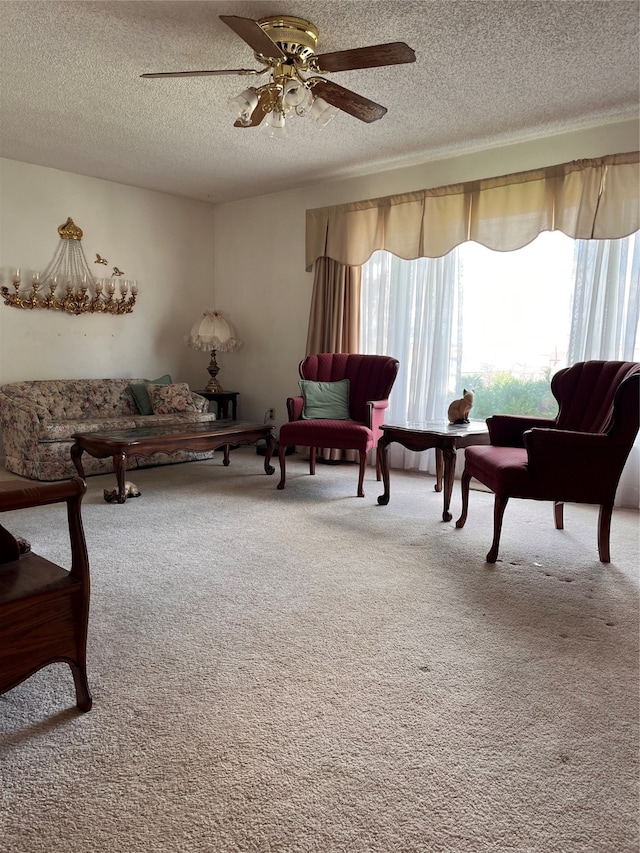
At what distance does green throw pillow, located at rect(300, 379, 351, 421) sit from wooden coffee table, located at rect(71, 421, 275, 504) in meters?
0.42

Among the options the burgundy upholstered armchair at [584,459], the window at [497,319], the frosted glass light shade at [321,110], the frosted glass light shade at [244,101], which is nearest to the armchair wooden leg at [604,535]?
the burgundy upholstered armchair at [584,459]

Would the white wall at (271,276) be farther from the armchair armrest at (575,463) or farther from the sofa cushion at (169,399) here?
the armchair armrest at (575,463)

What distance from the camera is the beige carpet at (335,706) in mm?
1326

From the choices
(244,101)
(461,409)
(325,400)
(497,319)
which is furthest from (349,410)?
(244,101)

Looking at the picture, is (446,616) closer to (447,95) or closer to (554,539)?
(554,539)

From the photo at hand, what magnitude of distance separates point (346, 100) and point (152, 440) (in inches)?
94.8

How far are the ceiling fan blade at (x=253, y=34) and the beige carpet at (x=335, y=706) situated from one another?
7.68 feet

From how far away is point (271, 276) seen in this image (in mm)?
6395

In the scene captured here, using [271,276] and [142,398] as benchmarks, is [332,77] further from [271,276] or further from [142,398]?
[142,398]

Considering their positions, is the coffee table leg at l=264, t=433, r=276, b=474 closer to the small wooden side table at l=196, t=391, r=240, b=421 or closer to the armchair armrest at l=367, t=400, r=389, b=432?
the armchair armrest at l=367, t=400, r=389, b=432

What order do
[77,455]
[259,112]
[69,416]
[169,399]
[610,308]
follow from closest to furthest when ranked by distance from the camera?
[259,112] → [610,308] → [77,455] → [69,416] → [169,399]

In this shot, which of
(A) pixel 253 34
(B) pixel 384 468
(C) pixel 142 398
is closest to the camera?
(A) pixel 253 34

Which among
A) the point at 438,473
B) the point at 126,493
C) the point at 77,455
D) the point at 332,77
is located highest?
the point at 332,77

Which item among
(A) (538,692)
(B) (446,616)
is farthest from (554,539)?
(A) (538,692)
